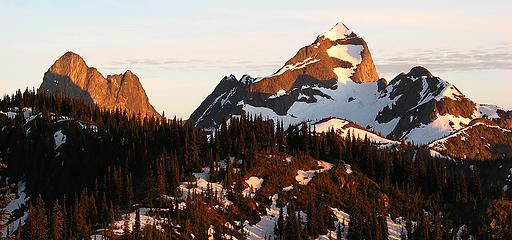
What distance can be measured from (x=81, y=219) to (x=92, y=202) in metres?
15.7

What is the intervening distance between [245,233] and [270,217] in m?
16.1

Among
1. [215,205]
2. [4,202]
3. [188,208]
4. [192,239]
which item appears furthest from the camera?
[215,205]

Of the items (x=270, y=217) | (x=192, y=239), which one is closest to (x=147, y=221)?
(x=192, y=239)

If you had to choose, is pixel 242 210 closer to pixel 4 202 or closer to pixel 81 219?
pixel 81 219

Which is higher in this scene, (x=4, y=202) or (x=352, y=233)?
(x=4, y=202)

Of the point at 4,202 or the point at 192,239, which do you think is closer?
the point at 4,202

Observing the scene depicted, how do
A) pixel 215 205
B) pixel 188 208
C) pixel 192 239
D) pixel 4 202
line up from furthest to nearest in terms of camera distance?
1. pixel 215 205
2. pixel 188 208
3. pixel 192 239
4. pixel 4 202

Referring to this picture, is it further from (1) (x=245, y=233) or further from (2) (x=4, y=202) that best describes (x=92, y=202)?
(2) (x=4, y=202)

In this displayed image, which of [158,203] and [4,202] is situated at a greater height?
[4,202]

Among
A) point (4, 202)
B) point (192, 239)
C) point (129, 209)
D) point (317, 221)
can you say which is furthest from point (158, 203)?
point (4, 202)

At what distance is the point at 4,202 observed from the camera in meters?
42.9

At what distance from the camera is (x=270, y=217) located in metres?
198

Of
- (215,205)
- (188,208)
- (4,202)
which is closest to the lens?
(4,202)

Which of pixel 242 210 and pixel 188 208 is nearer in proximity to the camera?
pixel 188 208
